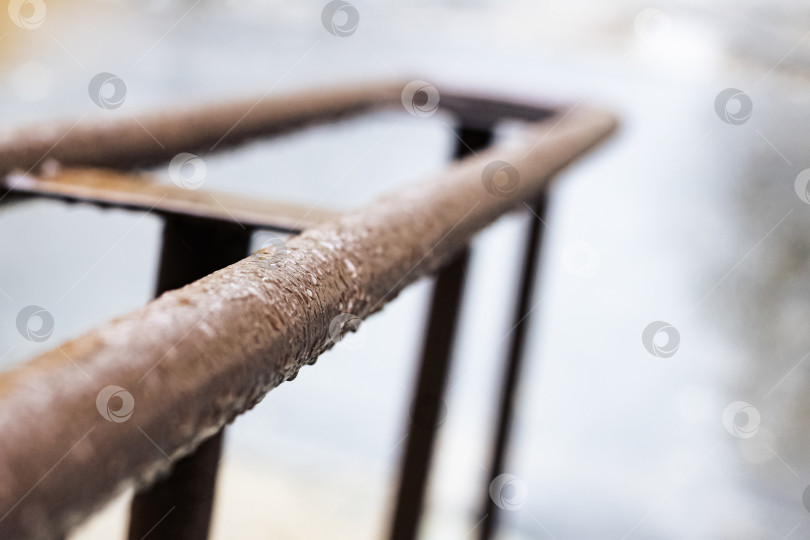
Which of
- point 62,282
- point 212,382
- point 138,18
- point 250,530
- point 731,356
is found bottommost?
point 212,382

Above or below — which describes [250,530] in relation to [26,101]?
below

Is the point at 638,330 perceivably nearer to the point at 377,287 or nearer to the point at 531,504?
the point at 531,504

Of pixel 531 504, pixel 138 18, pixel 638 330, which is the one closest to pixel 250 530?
pixel 531 504

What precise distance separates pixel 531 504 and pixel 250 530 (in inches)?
44.4

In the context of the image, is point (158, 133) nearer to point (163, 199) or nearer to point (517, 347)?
point (163, 199)

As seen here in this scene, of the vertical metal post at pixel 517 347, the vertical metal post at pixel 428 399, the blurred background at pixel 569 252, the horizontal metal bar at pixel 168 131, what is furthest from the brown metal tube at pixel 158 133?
the blurred background at pixel 569 252

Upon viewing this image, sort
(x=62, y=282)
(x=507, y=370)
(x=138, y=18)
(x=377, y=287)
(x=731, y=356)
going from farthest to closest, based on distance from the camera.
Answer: (x=138, y=18) < (x=62, y=282) < (x=731, y=356) < (x=507, y=370) < (x=377, y=287)

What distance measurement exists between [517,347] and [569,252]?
8.47ft

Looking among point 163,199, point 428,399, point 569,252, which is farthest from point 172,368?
point 569,252

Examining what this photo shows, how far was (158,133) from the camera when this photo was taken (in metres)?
0.84

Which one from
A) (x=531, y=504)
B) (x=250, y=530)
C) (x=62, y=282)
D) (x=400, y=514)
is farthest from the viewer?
(x=62, y=282)

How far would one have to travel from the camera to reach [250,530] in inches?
102

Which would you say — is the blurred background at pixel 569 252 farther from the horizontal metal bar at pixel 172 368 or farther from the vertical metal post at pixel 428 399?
→ the horizontal metal bar at pixel 172 368

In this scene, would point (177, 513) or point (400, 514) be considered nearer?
point (177, 513)
